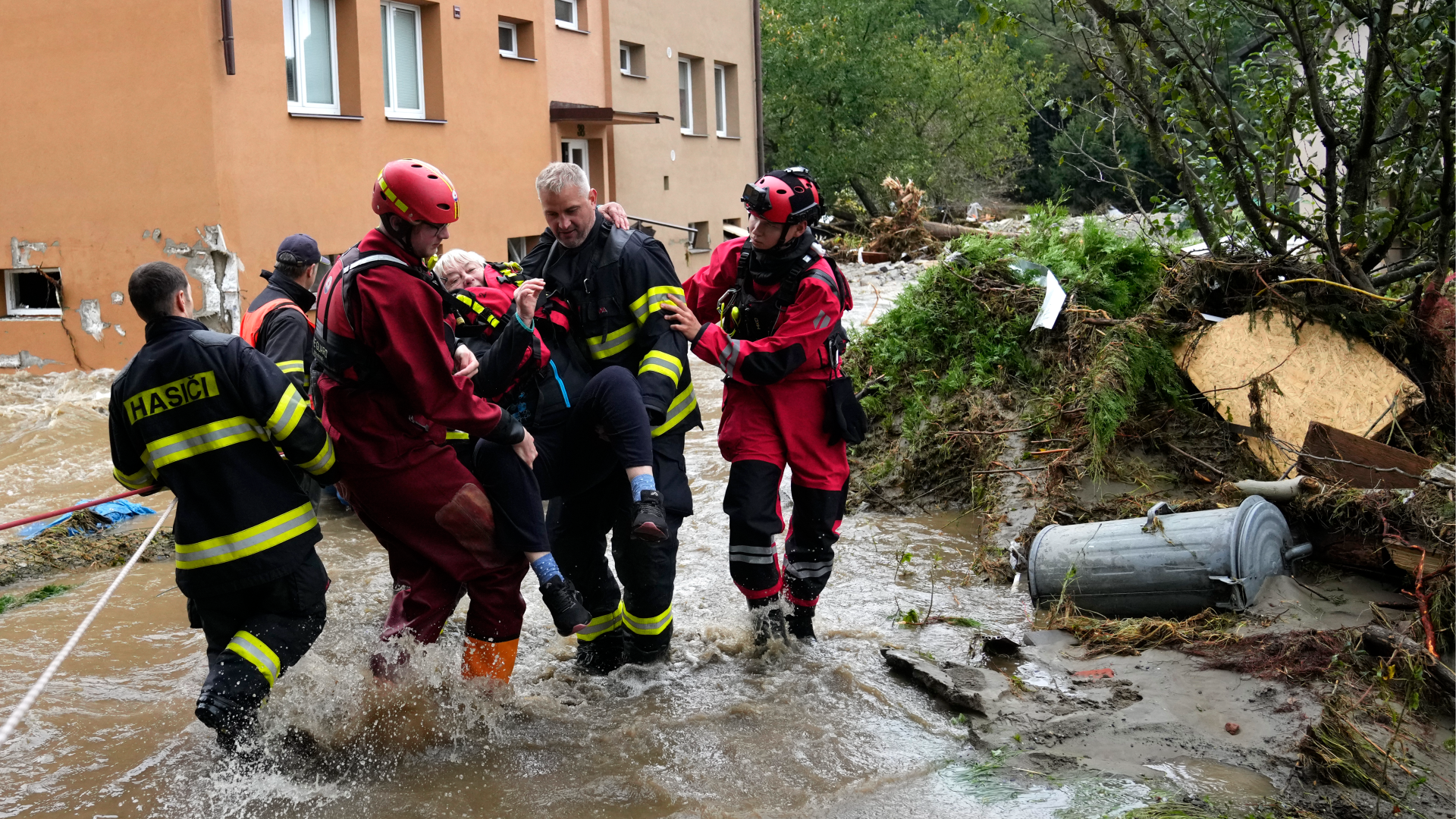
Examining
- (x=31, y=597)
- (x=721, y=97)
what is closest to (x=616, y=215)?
(x=31, y=597)

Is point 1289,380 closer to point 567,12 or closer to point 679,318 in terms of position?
point 679,318

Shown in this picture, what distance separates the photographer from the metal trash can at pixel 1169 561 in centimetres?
505

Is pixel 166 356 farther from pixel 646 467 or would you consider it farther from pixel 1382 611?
pixel 1382 611

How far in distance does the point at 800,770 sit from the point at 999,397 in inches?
174

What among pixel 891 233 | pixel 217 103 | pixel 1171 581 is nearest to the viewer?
pixel 1171 581

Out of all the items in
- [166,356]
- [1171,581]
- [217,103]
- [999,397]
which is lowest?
[1171,581]

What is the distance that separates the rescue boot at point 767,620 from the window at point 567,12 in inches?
606

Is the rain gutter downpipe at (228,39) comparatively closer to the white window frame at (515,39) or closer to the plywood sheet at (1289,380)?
the white window frame at (515,39)

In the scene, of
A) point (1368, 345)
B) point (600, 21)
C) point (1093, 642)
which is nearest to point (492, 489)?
point (1093, 642)

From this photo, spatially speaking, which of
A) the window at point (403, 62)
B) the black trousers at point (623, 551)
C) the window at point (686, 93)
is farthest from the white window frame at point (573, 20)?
the black trousers at point (623, 551)

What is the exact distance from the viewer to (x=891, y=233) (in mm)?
28406

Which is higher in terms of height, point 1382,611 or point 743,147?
point 743,147

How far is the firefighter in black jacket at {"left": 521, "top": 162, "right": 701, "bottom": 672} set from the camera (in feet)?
15.6

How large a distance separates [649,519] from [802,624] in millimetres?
1278
